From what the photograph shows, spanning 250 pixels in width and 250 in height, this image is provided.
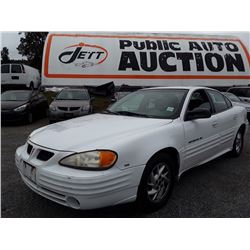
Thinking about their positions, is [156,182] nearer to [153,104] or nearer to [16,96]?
[153,104]

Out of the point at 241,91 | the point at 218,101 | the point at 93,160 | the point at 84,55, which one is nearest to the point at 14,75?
the point at 84,55

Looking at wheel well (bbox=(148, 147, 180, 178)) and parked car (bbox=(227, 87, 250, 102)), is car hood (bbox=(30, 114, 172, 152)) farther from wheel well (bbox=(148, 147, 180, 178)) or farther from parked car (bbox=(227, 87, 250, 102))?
parked car (bbox=(227, 87, 250, 102))

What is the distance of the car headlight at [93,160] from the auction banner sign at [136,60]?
1099 centimetres

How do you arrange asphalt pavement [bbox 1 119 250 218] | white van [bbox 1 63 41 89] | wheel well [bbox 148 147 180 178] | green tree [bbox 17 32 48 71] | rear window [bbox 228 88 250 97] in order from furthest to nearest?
1. green tree [bbox 17 32 48 71]
2. white van [bbox 1 63 41 89]
3. rear window [bbox 228 88 250 97]
4. wheel well [bbox 148 147 180 178]
5. asphalt pavement [bbox 1 119 250 218]

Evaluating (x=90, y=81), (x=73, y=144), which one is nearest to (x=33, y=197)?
(x=73, y=144)

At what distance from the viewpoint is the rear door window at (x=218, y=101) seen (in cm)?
391

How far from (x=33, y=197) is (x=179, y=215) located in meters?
1.74

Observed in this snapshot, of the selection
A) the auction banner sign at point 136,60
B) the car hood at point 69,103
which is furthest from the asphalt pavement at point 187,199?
the auction banner sign at point 136,60

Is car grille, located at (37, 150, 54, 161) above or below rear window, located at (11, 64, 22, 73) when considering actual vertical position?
above

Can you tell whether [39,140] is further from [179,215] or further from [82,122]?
[179,215]

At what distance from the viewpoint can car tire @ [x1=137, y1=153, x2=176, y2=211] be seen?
2.44 m

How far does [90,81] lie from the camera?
12.8 meters

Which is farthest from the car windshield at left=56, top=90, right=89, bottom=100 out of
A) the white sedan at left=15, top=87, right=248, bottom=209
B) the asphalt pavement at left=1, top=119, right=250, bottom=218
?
the white sedan at left=15, top=87, right=248, bottom=209

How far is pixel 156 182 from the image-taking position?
2613mm
